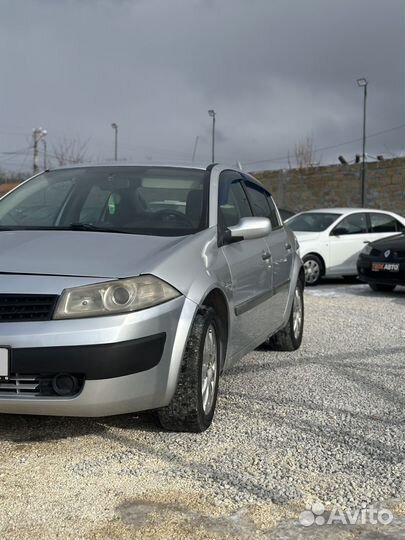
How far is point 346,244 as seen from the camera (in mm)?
12523

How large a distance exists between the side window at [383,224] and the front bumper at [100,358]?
10.3 meters

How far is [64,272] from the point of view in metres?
3.28

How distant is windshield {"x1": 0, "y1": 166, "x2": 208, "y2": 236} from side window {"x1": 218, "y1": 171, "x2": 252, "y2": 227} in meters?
0.15

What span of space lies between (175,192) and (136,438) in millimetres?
1665

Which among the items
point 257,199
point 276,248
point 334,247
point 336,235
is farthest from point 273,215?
point 336,235

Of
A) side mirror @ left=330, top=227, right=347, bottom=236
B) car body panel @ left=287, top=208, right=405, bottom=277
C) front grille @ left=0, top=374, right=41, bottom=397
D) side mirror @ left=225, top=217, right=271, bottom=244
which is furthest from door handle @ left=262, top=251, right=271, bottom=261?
side mirror @ left=330, top=227, right=347, bottom=236

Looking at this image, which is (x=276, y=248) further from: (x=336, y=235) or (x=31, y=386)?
(x=336, y=235)

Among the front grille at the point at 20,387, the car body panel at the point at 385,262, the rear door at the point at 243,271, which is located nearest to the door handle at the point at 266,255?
the rear door at the point at 243,271

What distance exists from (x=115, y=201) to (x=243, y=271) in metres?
0.97

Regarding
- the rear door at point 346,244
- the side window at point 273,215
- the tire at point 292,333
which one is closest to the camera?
the side window at point 273,215

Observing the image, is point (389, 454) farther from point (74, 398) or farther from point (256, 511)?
point (74, 398)

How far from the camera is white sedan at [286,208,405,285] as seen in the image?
1230 centimetres

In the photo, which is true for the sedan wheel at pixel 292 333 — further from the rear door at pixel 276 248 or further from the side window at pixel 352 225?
the side window at pixel 352 225

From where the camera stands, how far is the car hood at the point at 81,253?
3.31 metres
